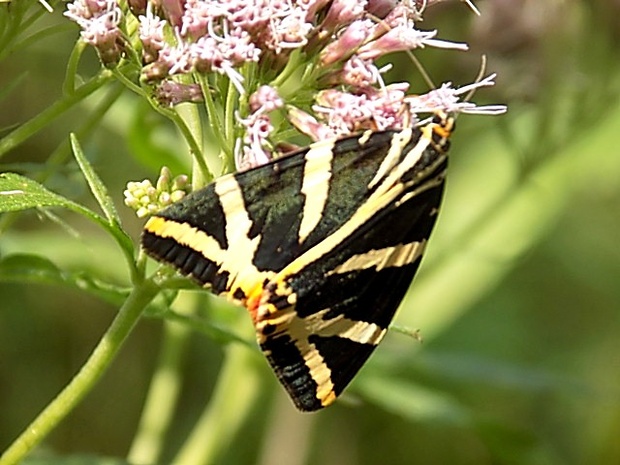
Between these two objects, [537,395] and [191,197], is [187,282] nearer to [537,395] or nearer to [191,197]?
[191,197]

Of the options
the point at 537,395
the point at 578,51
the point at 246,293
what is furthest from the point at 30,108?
the point at 246,293

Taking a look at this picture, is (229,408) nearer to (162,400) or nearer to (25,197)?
(162,400)

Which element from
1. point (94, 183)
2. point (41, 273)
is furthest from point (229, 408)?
point (94, 183)

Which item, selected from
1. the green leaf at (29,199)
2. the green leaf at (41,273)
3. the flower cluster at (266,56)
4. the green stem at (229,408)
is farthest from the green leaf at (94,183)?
the green stem at (229,408)

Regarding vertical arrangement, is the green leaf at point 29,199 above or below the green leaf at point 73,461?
above

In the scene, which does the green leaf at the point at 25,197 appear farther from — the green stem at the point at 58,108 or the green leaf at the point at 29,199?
the green stem at the point at 58,108

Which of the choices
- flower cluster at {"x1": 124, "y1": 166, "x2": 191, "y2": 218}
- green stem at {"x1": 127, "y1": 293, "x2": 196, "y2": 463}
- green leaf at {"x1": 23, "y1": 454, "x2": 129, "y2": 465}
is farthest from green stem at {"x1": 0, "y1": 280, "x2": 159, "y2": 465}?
green stem at {"x1": 127, "y1": 293, "x2": 196, "y2": 463}
